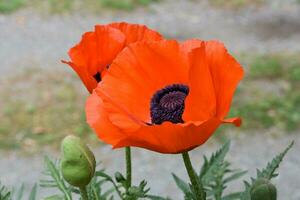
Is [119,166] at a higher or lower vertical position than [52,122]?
lower

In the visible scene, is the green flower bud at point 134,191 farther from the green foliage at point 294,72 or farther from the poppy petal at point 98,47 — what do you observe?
the green foliage at point 294,72

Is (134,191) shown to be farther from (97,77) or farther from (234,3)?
(234,3)

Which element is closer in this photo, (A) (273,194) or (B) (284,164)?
(A) (273,194)

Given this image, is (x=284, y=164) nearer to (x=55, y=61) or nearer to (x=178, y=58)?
(x=55, y=61)

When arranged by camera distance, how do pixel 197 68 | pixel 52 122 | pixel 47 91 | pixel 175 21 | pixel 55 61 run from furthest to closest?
pixel 175 21 < pixel 55 61 < pixel 47 91 < pixel 52 122 < pixel 197 68

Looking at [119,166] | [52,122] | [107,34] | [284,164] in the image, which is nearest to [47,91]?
[52,122]

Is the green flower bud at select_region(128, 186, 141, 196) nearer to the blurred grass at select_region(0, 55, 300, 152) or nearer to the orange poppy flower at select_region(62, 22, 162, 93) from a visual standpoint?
the orange poppy flower at select_region(62, 22, 162, 93)
